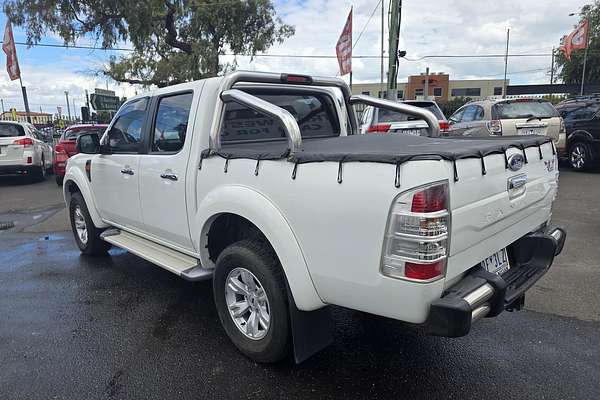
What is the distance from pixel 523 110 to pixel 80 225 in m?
9.21

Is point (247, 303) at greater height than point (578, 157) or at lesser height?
lesser

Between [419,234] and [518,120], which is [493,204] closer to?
[419,234]

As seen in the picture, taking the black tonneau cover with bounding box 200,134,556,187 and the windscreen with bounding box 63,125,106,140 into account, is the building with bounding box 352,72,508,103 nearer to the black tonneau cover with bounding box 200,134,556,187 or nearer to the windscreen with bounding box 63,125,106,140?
the windscreen with bounding box 63,125,106,140

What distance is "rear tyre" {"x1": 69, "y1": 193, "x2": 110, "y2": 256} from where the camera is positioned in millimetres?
5312

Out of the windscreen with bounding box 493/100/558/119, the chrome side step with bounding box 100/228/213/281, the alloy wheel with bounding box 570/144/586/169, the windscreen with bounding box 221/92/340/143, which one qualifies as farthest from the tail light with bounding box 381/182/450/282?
the alloy wheel with bounding box 570/144/586/169

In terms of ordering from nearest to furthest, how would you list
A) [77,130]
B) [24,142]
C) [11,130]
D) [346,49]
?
[24,142] → [11,130] → [77,130] → [346,49]

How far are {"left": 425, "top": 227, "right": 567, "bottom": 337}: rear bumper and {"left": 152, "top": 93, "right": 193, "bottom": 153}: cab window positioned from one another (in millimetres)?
2323

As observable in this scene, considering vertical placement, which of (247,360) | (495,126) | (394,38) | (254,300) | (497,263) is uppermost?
(394,38)

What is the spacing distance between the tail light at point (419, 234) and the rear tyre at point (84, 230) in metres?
4.25

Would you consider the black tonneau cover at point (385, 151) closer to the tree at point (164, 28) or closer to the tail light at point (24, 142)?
the tail light at point (24, 142)

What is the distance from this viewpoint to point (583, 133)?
34.8 ft

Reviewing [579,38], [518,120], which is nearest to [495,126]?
[518,120]

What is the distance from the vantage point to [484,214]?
7.88 ft

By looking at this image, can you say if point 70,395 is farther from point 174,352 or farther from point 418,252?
point 418,252
